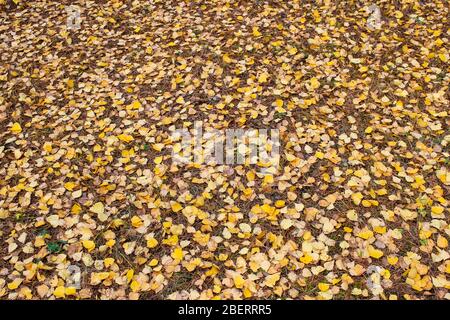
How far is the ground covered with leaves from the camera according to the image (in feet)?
11.5

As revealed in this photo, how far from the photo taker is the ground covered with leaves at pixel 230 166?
3502mm

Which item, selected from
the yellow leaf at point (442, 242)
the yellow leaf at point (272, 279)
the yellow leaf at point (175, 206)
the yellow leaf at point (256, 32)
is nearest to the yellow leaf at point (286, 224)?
the yellow leaf at point (272, 279)

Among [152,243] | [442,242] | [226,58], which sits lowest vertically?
[442,242]

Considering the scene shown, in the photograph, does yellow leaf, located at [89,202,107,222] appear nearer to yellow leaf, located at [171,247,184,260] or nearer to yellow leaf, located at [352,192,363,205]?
yellow leaf, located at [171,247,184,260]

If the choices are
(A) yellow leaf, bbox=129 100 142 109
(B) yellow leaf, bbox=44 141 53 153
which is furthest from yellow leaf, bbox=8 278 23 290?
(A) yellow leaf, bbox=129 100 142 109

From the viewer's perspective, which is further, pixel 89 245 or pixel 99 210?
pixel 99 210

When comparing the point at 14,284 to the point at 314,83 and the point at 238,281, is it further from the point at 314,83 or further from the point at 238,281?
the point at 314,83

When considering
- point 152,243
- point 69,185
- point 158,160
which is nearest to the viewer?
point 152,243

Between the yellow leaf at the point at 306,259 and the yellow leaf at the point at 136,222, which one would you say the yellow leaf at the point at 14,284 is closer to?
the yellow leaf at the point at 136,222

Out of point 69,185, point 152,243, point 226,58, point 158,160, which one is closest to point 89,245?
point 152,243

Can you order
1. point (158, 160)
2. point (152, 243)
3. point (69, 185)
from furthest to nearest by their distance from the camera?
point (158, 160), point (69, 185), point (152, 243)

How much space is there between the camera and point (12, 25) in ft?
22.3

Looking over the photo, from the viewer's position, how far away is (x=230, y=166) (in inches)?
171
